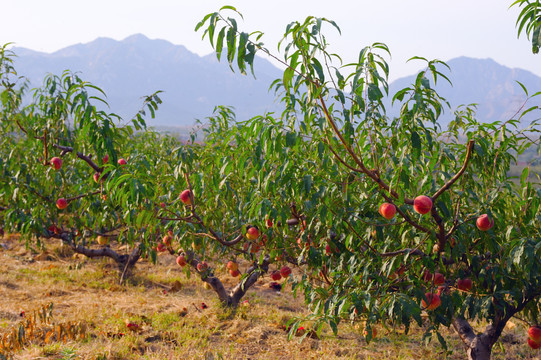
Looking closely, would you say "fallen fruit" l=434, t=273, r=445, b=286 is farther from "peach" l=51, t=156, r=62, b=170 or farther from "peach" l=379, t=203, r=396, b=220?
"peach" l=51, t=156, r=62, b=170

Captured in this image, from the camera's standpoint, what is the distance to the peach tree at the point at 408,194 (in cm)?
232

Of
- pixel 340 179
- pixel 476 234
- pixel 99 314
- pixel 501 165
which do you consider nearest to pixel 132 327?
pixel 99 314

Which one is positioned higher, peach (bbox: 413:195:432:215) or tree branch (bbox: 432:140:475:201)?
tree branch (bbox: 432:140:475:201)

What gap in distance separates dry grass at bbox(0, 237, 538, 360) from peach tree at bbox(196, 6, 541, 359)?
43.6 inches

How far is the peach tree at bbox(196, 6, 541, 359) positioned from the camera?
2.32 metres

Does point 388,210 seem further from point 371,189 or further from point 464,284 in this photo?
point 464,284

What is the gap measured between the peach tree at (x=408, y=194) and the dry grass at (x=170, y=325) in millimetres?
1106

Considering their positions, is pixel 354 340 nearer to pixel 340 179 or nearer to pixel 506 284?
pixel 506 284

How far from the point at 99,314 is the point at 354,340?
2912 mm

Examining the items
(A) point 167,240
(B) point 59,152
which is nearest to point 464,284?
(A) point 167,240

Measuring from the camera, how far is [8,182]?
5.21 metres

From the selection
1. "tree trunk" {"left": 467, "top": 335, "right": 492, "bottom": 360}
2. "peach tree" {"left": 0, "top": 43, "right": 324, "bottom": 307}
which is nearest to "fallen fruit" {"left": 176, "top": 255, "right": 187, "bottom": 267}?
"peach tree" {"left": 0, "top": 43, "right": 324, "bottom": 307}

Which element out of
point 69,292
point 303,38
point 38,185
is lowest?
point 69,292

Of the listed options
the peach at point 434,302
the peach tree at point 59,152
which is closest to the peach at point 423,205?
the peach at point 434,302
